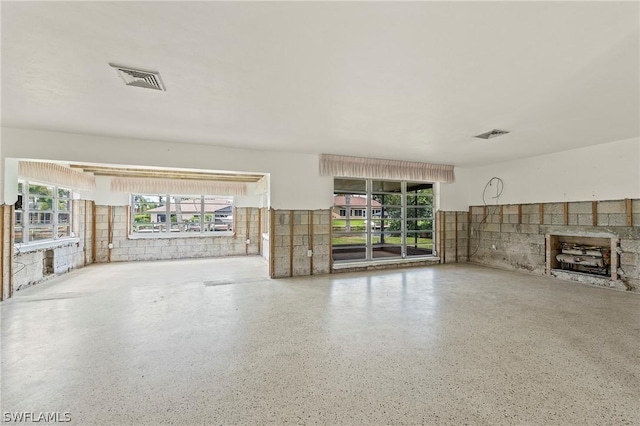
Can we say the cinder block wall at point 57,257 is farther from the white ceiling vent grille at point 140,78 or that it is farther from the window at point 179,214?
the white ceiling vent grille at point 140,78

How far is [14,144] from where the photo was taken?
389cm

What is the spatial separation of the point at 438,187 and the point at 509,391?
5722 mm

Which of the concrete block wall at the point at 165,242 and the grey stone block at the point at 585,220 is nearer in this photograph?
the grey stone block at the point at 585,220

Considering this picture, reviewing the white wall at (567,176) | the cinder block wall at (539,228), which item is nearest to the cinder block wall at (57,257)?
the white wall at (567,176)

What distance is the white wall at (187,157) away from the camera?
3977 millimetres

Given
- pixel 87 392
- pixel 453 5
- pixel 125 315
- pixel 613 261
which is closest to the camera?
pixel 453 5

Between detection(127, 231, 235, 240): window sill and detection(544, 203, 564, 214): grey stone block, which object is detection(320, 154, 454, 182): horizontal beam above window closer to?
detection(544, 203, 564, 214): grey stone block

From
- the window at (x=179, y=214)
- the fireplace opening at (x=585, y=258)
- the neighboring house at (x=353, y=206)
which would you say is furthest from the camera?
the window at (x=179, y=214)

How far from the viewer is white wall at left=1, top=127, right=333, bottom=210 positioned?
3.98 meters

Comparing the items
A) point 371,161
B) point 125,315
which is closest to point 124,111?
point 125,315

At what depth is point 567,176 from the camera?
525 centimetres

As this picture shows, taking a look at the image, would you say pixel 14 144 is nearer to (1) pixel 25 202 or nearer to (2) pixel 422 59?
(1) pixel 25 202

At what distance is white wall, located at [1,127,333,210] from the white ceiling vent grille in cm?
220

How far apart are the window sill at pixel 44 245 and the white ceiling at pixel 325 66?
88.3 inches
